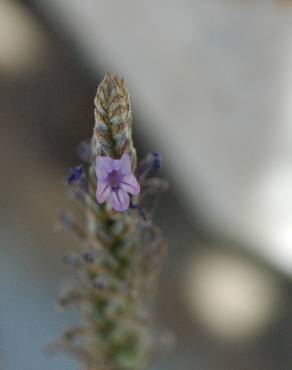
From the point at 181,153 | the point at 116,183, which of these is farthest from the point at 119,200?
the point at 181,153

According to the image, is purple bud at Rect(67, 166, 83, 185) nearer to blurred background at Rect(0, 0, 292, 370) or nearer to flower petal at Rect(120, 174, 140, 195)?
flower petal at Rect(120, 174, 140, 195)

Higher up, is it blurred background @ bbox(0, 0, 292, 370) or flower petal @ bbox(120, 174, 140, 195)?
blurred background @ bbox(0, 0, 292, 370)

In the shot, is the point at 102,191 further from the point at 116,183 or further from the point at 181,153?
the point at 181,153

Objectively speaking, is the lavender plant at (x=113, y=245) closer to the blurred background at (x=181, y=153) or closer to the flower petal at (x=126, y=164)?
the flower petal at (x=126, y=164)

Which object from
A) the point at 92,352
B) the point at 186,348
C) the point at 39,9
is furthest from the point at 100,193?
the point at 39,9

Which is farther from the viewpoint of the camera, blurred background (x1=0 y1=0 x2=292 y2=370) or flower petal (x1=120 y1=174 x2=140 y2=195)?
blurred background (x1=0 y1=0 x2=292 y2=370)

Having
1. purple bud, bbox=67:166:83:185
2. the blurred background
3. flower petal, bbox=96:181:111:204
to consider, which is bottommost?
flower petal, bbox=96:181:111:204

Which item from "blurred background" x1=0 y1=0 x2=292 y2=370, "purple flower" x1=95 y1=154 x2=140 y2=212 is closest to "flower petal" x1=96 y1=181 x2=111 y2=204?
"purple flower" x1=95 y1=154 x2=140 y2=212

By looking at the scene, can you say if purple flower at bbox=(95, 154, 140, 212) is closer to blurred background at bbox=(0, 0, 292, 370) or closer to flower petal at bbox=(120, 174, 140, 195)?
flower petal at bbox=(120, 174, 140, 195)
